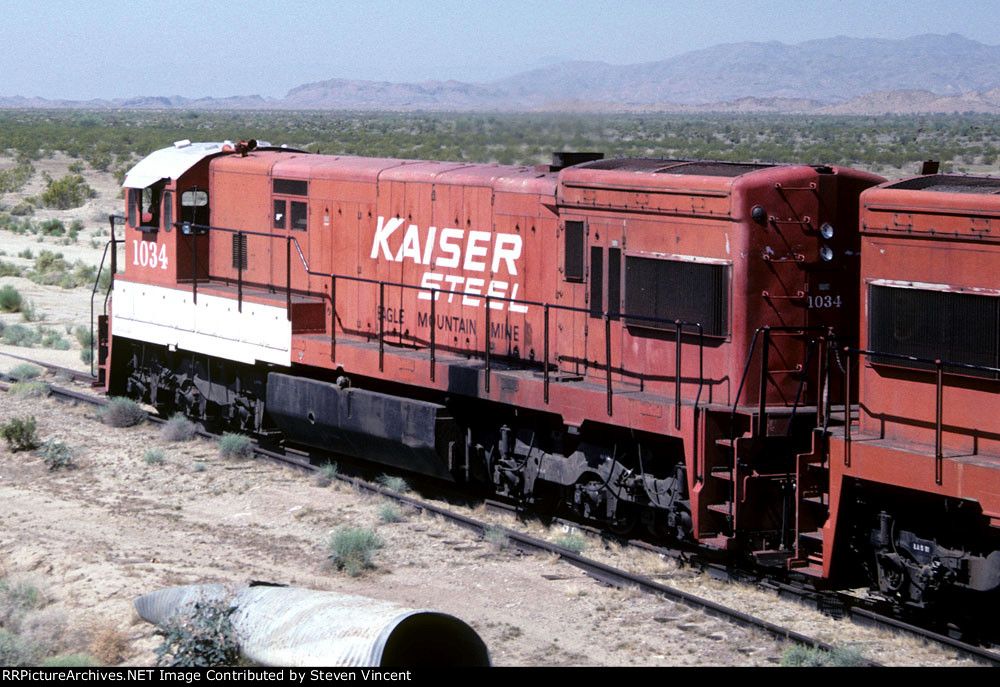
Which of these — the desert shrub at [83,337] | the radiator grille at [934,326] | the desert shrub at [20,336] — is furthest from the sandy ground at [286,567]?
the desert shrub at [20,336]

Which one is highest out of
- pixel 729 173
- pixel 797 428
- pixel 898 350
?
pixel 729 173

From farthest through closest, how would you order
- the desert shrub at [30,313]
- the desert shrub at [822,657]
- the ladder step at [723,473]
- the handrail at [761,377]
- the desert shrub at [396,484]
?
the desert shrub at [30,313] → the desert shrub at [396,484] → the ladder step at [723,473] → the handrail at [761,377] → the desert shrub at [822,657]

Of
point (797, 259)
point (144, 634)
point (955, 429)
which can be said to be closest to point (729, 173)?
point (797, 259)

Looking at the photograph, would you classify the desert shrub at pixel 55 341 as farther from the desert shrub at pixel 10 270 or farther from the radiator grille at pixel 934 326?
the radiator grille at pixel 934 326

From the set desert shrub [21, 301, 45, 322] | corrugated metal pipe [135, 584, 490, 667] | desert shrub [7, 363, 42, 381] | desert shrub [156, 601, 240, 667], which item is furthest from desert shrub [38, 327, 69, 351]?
desert shrub [156, 601, 240, 667]

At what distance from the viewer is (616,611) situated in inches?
391

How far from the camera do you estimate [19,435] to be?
611 inches

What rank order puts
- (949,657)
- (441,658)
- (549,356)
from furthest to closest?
1. (549,356)
2. (949,657)
3. (441,658)

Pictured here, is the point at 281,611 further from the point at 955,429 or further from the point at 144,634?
the point at 955,429

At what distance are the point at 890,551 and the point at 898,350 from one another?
1476 mm

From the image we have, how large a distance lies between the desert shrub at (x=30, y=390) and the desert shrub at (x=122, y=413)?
6.73 ft

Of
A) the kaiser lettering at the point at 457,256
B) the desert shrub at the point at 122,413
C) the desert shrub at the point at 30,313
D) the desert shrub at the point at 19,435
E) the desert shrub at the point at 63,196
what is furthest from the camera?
the desert shrub at the point at 63,196

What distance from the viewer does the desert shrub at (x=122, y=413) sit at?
17.1 meters

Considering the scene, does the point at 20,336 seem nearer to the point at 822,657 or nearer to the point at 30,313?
the point at 30,313
